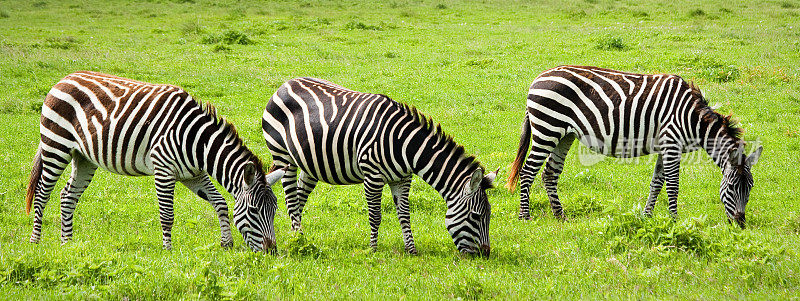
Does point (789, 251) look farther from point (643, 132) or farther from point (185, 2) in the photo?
point (185, 2)

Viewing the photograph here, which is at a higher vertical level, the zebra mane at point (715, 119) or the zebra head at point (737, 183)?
the zebra mane at point (715, 119)

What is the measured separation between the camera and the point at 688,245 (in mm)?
7855

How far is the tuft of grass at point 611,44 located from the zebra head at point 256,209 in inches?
790

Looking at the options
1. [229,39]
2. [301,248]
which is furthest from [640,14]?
[301,248]

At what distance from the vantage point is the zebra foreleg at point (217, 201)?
8.73 m

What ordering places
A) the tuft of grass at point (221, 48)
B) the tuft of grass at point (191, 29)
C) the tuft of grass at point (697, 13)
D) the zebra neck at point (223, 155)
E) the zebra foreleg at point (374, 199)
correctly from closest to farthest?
the zebra neck at point (223, 155), the zebra foreleg at point (374, 199), the tuft of grass at point (221, 48), the tuft of grass at point (191, 29), the tuft of grass at point (697, 13)

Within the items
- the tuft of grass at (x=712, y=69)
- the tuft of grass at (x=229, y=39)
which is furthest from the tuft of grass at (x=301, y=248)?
the tuft of grass at (x=229, y=39)

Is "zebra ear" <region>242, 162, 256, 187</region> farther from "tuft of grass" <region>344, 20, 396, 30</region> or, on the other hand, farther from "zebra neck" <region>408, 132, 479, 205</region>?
"tuft of grass" <region>344, 20, 396, 30</region>

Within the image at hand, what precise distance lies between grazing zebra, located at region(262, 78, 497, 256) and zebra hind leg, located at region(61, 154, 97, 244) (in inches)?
101

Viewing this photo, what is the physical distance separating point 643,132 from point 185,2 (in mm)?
37775

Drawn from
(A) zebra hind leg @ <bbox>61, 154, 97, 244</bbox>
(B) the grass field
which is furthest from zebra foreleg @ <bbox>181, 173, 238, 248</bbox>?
(A) zebra hind leg @ <bbox>61, 154, 97, 244</bbox>

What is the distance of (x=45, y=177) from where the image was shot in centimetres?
920

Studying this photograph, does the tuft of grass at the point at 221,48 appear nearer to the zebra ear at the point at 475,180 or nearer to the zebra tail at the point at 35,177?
the zebra tail at the point at 35,177

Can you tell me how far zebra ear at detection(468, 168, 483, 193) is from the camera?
298 inches
